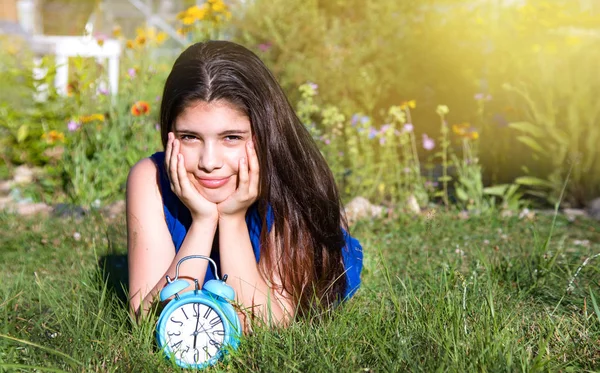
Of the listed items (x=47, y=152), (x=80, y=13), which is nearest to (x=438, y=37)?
(x=47, y=152)

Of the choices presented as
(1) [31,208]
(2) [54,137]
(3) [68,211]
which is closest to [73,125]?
(2) [54,137]

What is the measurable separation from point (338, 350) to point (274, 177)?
640mm

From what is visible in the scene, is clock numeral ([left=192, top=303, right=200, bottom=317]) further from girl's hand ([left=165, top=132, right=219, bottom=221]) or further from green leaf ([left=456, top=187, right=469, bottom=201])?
green leaf ([left=456, top=187, right=469, bottom=201])

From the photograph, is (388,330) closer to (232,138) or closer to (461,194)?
(232,138)

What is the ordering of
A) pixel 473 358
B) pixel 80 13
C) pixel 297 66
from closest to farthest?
pixel 473 358 < pixel 297 66 < pixel 80 13

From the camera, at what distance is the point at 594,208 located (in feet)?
14.6

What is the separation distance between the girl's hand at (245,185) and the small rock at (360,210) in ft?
6.13

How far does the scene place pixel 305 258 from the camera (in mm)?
2289

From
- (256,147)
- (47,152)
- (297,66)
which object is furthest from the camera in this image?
(297,66)

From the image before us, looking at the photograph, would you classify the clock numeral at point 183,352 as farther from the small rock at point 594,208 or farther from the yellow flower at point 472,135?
the small rock at point 594,208

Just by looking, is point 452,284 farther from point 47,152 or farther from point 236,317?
point 47,152

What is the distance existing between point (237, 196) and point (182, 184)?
16 centimetres

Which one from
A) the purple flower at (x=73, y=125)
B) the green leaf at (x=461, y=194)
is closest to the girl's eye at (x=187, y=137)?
the green leaf at (x=461, y=194)

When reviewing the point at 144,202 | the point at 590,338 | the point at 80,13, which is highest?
the point at 80,13
